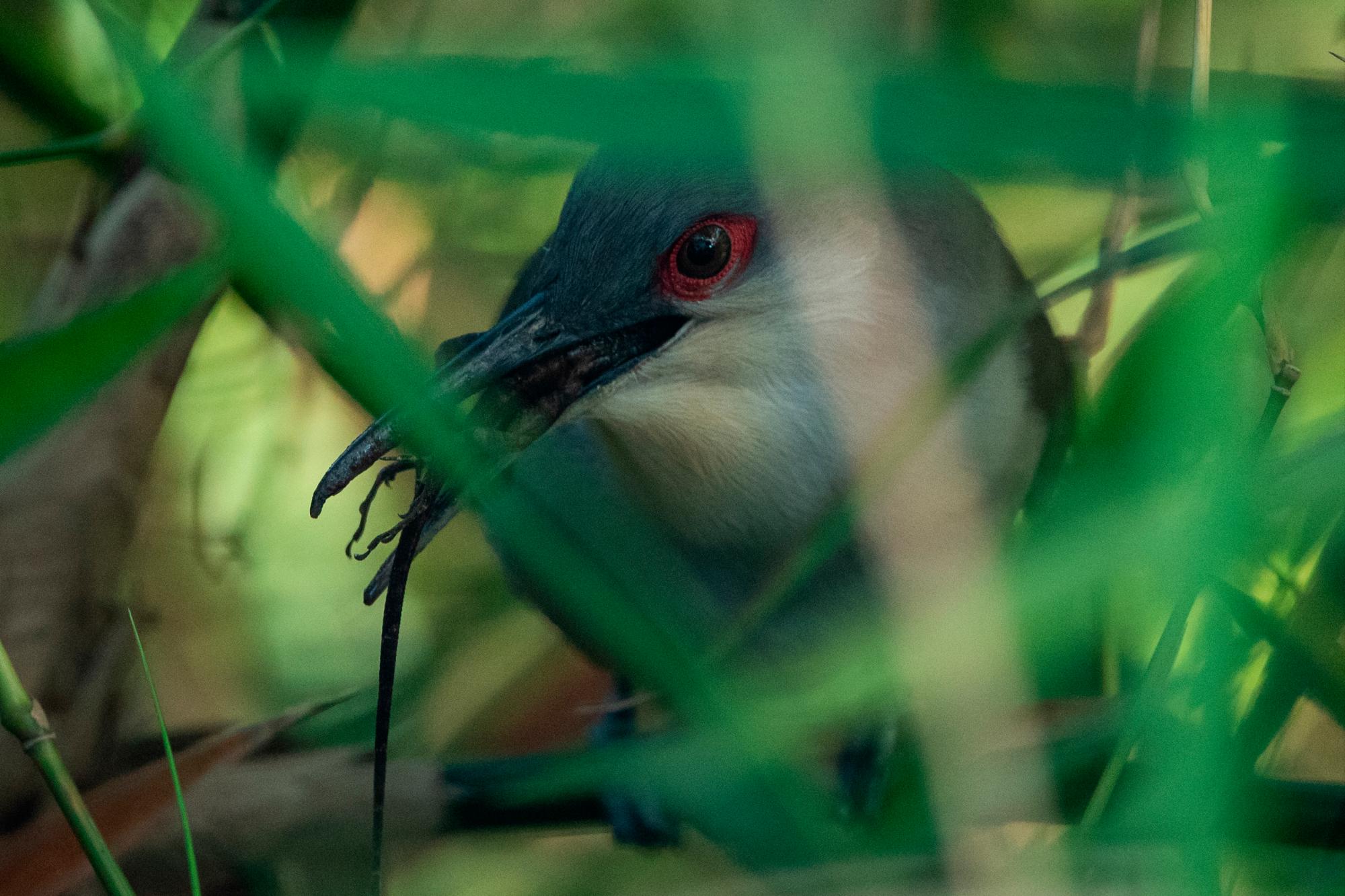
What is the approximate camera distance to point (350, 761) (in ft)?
4.68

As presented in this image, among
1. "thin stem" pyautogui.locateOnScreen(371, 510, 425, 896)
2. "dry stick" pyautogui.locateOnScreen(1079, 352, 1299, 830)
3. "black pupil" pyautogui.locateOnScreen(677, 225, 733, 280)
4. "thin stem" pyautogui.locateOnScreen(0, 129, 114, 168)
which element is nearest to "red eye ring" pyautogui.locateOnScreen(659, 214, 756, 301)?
"black pupil" pyautogui.locateOnScreen(677, 225, 733, 280)

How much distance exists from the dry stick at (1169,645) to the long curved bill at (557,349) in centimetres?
49

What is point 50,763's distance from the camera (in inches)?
34.6

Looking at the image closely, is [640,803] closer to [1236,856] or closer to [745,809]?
[745,809]

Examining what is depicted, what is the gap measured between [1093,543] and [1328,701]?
235 mm

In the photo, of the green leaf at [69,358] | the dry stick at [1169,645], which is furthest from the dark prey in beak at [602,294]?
the dry stick at [1169,645]

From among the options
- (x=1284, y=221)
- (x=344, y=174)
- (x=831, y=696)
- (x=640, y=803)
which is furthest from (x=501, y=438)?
(x=344, y=174)

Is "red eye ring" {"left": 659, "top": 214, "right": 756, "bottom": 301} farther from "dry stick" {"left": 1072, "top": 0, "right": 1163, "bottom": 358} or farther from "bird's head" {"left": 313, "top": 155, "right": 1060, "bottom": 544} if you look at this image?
"dry stick" {"left": 1072, "top": 0, "right": 1163, "bottom": 358}

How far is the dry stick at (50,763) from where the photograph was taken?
88 centimetres

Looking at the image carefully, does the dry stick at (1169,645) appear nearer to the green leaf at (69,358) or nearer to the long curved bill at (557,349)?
the long curved bill at (557,349)

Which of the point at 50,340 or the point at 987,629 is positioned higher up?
the point at 50,340

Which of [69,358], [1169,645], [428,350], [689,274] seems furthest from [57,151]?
[1169,645]

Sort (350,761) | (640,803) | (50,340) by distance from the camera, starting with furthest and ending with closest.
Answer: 1. (640,803)
2. (350,761)
3. (50,340)

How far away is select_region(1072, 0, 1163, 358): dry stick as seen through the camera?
1.15 metres
